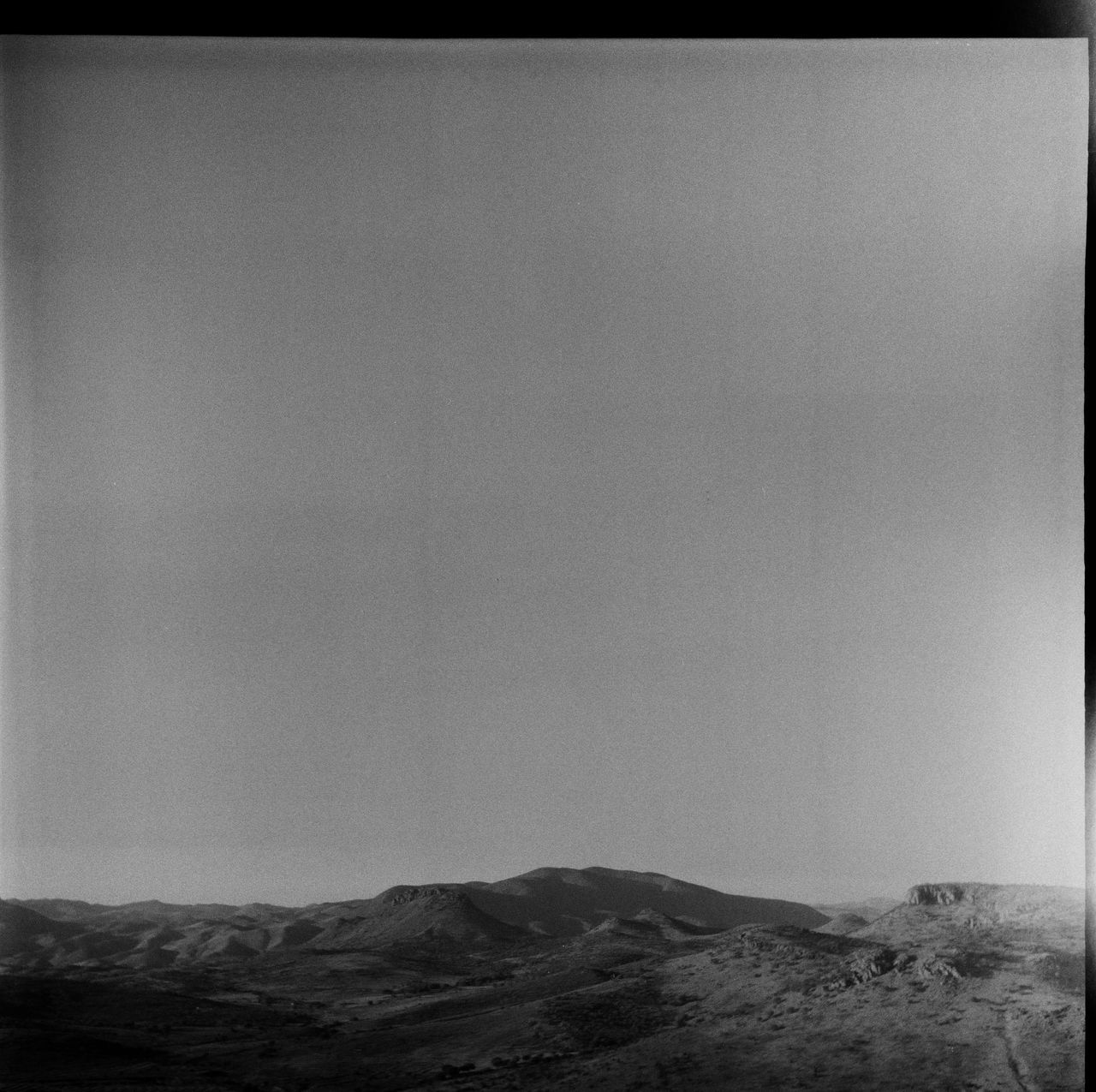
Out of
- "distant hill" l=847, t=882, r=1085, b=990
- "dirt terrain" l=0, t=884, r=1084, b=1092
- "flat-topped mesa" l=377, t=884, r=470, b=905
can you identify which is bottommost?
"dirt terrain" l=0, t=884, r=1084, b=1092

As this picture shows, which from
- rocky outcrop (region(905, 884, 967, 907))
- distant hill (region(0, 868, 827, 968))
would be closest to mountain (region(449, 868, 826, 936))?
distant hill (region(0, 868, 827, 968))

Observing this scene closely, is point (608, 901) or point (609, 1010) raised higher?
point (608, 901)

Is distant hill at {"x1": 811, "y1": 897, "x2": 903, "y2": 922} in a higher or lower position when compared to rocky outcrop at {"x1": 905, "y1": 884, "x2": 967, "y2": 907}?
lower

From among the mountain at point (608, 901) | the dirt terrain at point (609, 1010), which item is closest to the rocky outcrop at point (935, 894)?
the dirt terrain at point (609, 1010)

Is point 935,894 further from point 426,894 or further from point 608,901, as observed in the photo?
point 426,894

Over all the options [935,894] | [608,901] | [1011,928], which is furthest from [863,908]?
[608,901]

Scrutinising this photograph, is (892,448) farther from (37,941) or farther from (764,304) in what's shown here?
(37,941)

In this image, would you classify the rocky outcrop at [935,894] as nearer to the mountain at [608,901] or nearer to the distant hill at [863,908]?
the distant hill at [863,908]

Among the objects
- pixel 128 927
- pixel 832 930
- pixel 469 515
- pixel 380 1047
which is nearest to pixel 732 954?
pixel 832 930

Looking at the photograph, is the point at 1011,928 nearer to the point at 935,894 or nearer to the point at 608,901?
the point at 935,894

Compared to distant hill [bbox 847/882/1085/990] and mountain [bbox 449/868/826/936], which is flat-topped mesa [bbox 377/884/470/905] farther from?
distant hill [bbox 847/882/1085/990]
